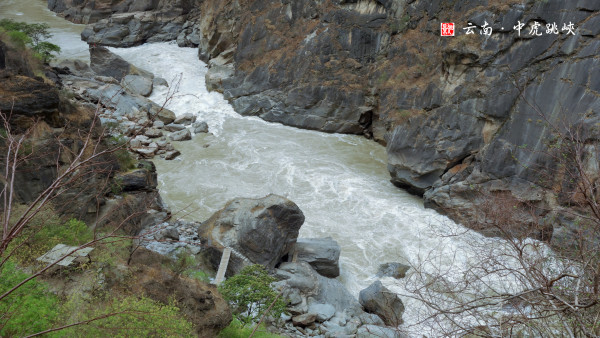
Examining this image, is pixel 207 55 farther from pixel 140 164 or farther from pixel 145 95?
pixel 140 164

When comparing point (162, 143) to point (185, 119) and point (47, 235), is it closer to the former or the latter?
point (185, 119)

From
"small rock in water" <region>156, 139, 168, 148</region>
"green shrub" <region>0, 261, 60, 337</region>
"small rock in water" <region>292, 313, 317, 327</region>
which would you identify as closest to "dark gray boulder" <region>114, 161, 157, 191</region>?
"small rock in water" <region>156, 139, 168, 148</region>

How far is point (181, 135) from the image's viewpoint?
20.1 metres

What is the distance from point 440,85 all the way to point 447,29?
2432 millimetres

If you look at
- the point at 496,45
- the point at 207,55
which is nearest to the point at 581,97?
the point at 496,45

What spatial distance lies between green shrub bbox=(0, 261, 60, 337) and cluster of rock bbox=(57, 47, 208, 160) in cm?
1136

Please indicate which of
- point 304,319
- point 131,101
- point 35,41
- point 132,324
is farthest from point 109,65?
point 132,324

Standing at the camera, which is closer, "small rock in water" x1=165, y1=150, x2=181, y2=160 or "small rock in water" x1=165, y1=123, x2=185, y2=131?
"small rock in water" x1=165, y1=150, x2=181, y2=160

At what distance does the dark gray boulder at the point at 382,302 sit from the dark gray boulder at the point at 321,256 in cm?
120

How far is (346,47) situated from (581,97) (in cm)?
1185

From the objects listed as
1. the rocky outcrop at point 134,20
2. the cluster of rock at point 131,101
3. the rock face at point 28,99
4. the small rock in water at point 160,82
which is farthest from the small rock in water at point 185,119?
the rocky outcrop at point 134,20

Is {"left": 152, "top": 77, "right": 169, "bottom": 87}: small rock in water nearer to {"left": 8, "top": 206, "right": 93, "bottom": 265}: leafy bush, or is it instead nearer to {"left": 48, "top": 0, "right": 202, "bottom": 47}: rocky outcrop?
{"left": 48, "top": 0, "right": 202, "bottom": 47}: rocky outcrop

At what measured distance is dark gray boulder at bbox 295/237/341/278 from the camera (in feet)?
36.6

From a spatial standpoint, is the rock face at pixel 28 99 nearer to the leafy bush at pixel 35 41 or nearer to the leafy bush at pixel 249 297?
the leafy bush at pixel 249 297
